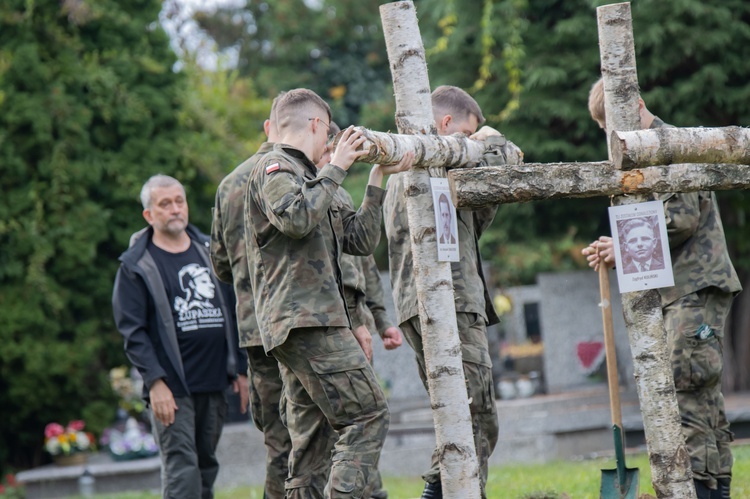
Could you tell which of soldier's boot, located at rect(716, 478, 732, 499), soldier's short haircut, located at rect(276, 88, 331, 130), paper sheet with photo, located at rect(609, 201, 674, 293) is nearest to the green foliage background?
soldier's boot, located at rect(716, 478, 732, 499)

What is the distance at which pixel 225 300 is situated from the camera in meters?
7.14

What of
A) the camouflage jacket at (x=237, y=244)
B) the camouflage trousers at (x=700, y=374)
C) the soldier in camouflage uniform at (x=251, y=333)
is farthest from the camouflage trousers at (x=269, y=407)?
the camouflage trousers at (x=700, y=374)

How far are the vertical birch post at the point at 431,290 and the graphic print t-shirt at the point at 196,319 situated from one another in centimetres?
202

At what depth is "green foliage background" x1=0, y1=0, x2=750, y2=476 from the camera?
459 inches

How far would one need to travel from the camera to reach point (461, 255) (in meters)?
6.10

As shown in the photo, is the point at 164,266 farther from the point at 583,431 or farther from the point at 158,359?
the point at 583,431

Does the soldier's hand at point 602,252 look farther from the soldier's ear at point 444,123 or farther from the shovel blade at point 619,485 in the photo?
the shovel blade at point 619,485

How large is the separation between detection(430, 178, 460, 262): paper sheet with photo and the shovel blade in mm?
1771

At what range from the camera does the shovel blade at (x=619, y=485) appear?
6211 millimetres

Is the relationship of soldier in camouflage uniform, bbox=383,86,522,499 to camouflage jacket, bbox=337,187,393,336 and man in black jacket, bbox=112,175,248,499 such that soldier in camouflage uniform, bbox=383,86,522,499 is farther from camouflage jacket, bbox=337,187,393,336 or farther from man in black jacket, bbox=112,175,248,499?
man in black jacket, bbox=112,175,248,499

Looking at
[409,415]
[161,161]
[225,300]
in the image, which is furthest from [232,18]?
[225,300]

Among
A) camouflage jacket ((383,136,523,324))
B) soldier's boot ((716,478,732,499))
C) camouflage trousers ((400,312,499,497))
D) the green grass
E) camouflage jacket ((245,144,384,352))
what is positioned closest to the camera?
camouflage jacket ((245,144,384,352))

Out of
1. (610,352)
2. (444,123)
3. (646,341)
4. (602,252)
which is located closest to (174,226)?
(444,123)

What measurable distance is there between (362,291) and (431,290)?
1510mm
